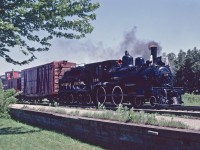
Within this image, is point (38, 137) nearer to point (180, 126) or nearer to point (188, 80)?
point (180, 126)

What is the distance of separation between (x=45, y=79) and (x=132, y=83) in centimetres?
1264

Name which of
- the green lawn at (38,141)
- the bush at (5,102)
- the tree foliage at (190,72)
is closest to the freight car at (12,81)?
the bush at (5,102)

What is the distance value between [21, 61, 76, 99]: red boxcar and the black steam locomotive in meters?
5.65

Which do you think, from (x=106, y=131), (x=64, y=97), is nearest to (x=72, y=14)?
(x=106, y=131)

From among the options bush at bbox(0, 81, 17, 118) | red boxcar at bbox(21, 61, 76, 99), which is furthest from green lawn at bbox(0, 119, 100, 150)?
red boxcar at bbox(21, 61, 76, 99)

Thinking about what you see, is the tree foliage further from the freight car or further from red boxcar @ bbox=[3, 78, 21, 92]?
red boxcar @ bbox=[3, 78, 21, 92]

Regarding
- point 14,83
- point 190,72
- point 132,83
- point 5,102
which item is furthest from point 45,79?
point 190,72

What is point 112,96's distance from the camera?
1766 centimetres

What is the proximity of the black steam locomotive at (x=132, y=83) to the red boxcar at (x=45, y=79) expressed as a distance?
5.65 meters

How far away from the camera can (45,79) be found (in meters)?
27.4

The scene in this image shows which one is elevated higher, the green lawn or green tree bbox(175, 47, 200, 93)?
green tree bbox(175, 47, 200, 93)

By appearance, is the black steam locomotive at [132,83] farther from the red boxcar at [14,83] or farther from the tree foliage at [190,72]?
the tree foliage at [190,72]

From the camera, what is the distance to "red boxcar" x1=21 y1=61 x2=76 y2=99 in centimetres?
2602

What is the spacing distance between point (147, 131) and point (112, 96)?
365 inches
